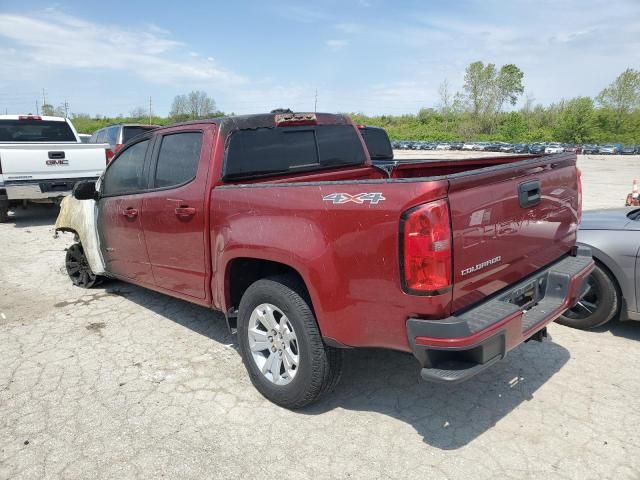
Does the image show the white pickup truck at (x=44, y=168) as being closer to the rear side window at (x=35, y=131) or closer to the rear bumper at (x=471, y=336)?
the rear side window at (x=35, y=131)

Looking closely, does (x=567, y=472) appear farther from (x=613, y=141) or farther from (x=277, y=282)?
(x=613, y=141)

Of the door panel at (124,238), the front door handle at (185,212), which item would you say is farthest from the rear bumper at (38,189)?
the front door handle at (185,212)

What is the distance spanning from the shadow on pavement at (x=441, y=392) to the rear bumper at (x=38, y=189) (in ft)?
21.5

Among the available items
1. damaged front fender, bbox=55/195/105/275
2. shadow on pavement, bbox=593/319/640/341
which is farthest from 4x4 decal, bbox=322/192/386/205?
damaged front fender, bbox=55/195/105/275

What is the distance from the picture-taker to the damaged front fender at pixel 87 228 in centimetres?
523

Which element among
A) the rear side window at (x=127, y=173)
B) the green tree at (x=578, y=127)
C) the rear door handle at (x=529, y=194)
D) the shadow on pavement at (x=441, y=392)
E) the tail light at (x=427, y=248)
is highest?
the green tree at (x=578, y=127)

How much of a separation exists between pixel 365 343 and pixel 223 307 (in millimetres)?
1329

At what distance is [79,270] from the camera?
19.2 feet

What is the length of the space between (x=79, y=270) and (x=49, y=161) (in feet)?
13.6

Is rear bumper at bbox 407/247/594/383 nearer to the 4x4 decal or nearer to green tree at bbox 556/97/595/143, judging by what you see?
the 4x4 decal

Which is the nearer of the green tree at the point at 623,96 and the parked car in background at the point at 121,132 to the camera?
the parked car in background at the point at 121,132

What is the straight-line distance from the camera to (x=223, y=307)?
358 cm

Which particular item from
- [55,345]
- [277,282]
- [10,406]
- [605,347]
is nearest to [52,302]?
[55,345]

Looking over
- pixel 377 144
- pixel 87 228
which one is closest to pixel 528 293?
pixel 87 228
